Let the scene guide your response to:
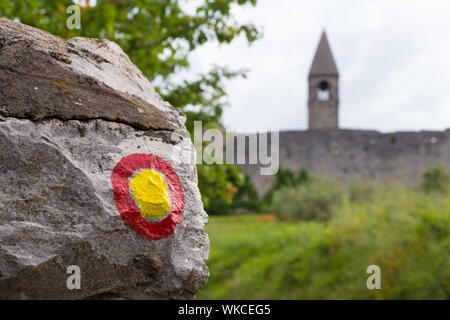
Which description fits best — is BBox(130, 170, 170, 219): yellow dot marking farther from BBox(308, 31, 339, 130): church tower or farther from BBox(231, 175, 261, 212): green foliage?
BBox(308, 31, 339, 130): church tower

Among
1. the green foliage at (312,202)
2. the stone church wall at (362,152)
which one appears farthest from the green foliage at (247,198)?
the green foliage at (312,202)

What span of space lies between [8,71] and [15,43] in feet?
0.47

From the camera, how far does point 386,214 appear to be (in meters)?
8.43

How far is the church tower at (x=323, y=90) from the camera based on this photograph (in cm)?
2723

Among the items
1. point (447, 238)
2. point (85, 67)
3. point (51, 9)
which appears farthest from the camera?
point (447, 238)

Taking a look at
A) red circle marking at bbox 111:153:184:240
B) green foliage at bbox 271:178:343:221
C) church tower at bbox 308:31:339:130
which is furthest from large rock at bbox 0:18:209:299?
church tower at bbox 308:31:339:130

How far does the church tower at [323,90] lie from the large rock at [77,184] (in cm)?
2568

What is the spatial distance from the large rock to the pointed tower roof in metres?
26.6

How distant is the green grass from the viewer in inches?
247

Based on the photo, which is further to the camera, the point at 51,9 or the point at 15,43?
the point at 51,9

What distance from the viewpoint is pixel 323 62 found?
28.2 m

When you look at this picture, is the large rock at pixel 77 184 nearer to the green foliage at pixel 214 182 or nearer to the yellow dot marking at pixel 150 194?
the yellow dot marking at pixel 150 194
